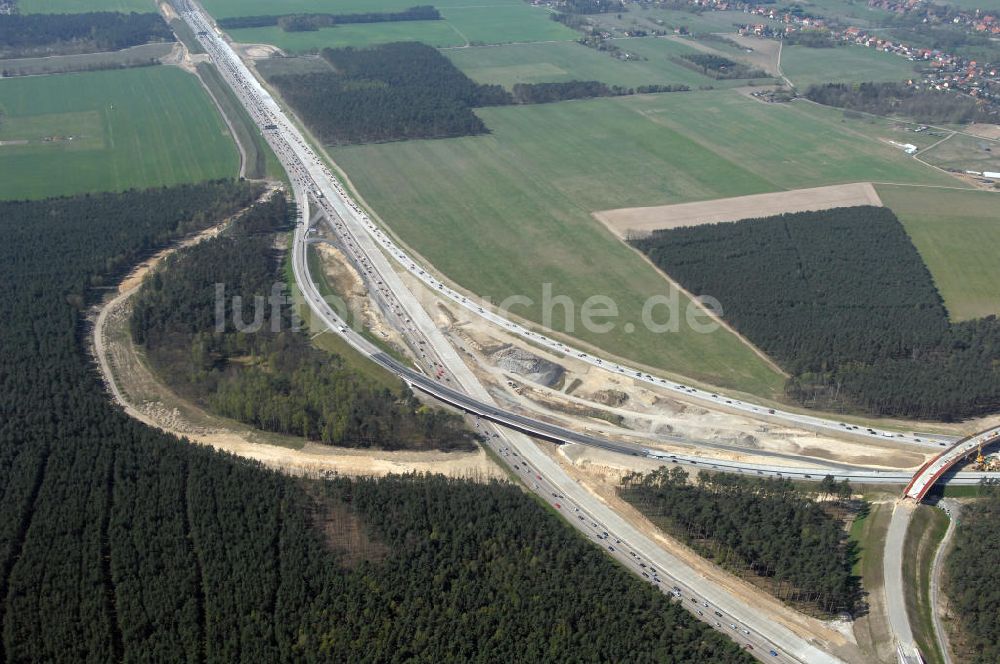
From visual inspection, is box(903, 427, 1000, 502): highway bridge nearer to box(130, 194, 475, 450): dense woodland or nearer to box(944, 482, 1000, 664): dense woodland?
box(944, 482, 1000, 664): dense woodland

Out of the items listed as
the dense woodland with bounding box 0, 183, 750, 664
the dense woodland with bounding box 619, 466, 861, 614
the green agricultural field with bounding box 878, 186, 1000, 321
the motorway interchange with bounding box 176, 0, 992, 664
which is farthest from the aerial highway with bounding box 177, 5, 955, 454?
the green agricultural field with bounding box 878, 186, 1000, 321

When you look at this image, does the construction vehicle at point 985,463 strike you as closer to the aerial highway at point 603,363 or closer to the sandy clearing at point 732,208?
the aerial highway at point 603,363

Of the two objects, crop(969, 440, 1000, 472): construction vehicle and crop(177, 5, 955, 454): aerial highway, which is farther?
crop(177, 5, 955, 454): aerial highway

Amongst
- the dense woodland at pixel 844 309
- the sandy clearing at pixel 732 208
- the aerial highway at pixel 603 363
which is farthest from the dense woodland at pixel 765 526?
the sandy clearing at pixel 732 208

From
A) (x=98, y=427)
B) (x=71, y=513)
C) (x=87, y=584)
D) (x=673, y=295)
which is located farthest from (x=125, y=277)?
(x=673, y=295)

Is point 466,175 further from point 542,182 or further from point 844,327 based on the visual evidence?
point 844,327

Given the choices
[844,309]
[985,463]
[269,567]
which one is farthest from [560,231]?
[269,567]
